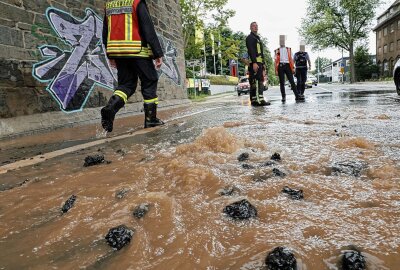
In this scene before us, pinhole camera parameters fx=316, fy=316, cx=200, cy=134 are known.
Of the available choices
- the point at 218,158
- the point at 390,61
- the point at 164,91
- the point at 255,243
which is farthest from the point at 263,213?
the point at 390,61

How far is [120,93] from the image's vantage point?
14.0 feet

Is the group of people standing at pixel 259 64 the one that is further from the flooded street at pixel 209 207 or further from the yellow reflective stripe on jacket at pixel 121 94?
the flooded street at pixel 209 207

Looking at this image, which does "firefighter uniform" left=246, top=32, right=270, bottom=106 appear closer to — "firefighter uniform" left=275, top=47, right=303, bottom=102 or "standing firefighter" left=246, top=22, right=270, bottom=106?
"standing firefighter" left=246, top=22, right=270, bottom=106

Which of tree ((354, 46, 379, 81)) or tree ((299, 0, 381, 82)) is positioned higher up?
tree ((299, 0, 381, 82))

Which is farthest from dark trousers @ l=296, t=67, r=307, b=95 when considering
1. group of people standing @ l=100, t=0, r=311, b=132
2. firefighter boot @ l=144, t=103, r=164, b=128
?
firefighter boot @ l=144, t=103, r=164, b=128

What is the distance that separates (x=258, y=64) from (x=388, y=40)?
54.2m

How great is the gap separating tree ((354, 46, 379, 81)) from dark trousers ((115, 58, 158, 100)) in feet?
183

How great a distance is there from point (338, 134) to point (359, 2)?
46.1m

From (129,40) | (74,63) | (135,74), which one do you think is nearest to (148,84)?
(135,74)

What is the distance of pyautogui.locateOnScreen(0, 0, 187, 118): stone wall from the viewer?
509 centimetres

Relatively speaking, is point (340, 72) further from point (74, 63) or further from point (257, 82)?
point (74, 63)

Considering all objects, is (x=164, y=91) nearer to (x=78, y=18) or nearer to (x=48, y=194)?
(x=78, y=18)

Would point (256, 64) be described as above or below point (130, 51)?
above

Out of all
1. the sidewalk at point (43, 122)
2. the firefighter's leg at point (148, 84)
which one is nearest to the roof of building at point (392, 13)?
the sidewalk at point (43, 122)
